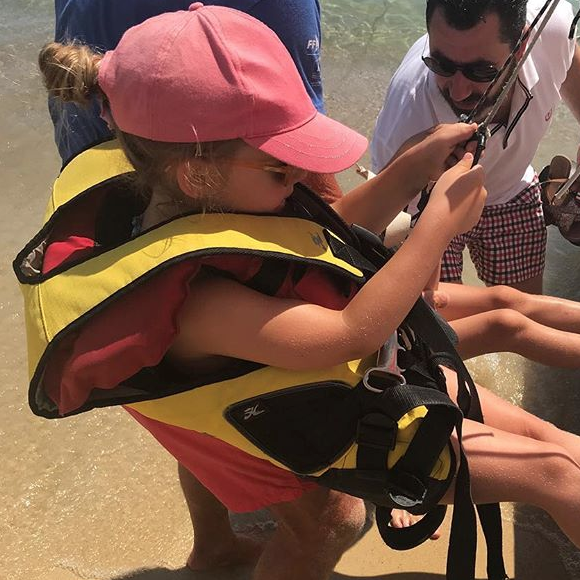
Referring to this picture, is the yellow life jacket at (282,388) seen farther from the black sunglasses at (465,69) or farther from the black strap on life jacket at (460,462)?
the black sunglasses at (465,69)

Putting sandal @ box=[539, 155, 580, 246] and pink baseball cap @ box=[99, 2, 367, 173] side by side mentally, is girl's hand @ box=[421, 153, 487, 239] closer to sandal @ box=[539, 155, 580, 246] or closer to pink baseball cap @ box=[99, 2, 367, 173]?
pink baseball cap @ box=[99, 2, 367, 173]

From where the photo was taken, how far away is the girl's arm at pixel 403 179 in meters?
1.91

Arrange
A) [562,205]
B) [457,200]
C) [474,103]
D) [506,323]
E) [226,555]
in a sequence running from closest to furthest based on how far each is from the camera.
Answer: [457,200]
[506,323]
[226,555]
[474,103]
[562,205]

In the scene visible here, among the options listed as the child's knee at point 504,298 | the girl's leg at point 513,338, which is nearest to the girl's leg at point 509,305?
the child's knee at point 504,298

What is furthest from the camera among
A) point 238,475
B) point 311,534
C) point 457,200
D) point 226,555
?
point 226,555

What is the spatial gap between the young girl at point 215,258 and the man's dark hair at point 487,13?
0.91 metres

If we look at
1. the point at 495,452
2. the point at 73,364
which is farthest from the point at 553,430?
the point at 73,364

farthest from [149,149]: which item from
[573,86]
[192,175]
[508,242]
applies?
[573,86]

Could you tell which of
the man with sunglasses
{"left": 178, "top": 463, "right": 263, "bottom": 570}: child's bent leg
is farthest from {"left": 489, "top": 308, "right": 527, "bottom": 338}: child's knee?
{"left": 178, "top": 463, "right": 263, "bottom": 570}: child's bent leg

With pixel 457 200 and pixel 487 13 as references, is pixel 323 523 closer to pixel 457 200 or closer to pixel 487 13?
pixel 457 200

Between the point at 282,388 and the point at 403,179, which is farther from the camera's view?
the point at 403,179

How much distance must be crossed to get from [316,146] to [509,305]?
116cm

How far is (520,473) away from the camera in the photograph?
5.80ft

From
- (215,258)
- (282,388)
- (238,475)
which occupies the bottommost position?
(238,475)
